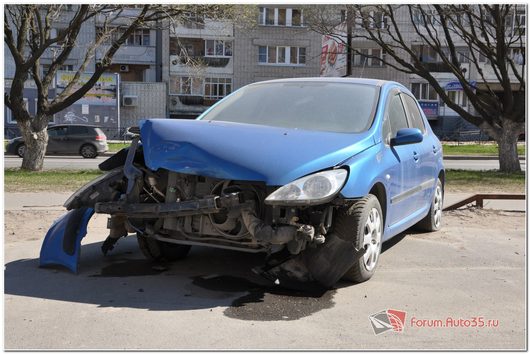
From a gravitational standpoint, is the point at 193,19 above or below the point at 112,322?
above

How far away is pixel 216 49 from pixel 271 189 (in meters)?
44.2

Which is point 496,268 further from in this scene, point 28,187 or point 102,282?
point 28,187

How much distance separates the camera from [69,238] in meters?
5.21

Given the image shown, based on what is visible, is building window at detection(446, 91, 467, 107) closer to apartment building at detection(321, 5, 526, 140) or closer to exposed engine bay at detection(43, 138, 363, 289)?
apartment building at detection(321, 5, 526, 140)

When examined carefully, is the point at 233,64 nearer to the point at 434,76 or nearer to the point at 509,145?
the point at 434,76

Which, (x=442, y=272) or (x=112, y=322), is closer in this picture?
(x=112, y=322)

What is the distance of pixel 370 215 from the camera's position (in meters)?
4.80

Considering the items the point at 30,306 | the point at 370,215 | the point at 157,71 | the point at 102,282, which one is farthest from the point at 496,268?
the point at 157,71

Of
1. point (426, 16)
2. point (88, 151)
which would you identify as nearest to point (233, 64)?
point (88, 151)

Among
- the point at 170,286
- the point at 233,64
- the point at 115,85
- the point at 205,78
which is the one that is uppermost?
the point at 233,64

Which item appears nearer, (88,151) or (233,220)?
(233,220)

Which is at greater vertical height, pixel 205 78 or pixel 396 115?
pixel 205 78

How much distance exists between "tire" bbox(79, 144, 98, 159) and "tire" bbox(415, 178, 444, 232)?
21.4 metres

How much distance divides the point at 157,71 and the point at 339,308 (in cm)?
4604
